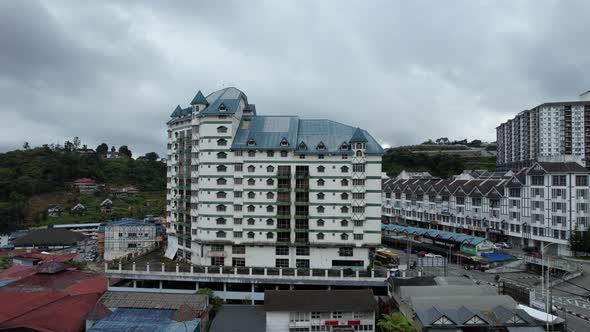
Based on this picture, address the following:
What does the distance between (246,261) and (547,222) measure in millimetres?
49509

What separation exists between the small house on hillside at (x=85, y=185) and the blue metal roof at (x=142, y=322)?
336 feet

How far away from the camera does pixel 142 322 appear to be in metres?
34.8

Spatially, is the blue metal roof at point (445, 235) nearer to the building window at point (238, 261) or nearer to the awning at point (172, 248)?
the building window at point (238, 261)

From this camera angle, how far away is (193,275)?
46.0 m

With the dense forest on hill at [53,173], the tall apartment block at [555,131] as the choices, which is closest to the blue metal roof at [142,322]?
the dense forest on hill at [53,173]

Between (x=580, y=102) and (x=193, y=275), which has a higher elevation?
(x=580, y=102)

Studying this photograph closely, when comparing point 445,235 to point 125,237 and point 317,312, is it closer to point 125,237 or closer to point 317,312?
point 317,312

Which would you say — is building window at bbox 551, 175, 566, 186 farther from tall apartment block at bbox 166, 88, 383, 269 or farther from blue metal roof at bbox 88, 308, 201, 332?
blue metal roof at bbox 88, 308, 201, 332

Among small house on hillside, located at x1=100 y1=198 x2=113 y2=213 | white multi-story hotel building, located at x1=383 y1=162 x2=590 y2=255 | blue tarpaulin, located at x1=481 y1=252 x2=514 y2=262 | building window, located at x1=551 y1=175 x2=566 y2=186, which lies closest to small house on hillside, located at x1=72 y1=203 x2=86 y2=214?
small house on hillside, located at x1=100 y1=198 x2=113 y2=213

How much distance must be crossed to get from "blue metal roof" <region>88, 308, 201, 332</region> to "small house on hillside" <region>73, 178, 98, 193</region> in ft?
336

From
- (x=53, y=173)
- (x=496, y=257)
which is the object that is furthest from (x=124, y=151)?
(x=496, y=257)

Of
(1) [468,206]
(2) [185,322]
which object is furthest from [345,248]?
(1) [468,206]

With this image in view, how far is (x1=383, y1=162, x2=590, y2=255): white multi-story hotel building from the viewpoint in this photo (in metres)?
60.8

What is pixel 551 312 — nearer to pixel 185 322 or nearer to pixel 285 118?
pixel 185 322
